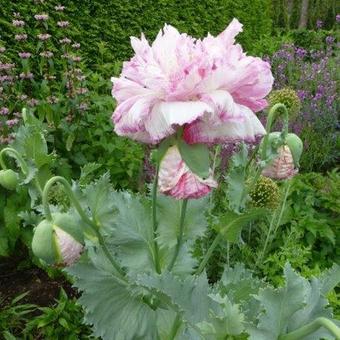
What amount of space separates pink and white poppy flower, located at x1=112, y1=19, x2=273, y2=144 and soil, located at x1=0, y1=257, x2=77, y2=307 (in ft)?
6.09

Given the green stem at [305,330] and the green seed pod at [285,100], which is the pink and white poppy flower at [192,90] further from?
the green seed pod at [285,100]

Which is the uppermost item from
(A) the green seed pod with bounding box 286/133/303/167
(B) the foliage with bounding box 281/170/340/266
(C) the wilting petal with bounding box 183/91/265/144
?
(C) the wilting petal with bounding box 183/91/265/144

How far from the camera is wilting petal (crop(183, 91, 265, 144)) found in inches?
30.7

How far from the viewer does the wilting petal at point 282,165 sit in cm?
102

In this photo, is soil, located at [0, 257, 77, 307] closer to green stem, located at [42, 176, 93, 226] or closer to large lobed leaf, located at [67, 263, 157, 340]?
large lobed leaf, located at [67, 263, 157, 340]

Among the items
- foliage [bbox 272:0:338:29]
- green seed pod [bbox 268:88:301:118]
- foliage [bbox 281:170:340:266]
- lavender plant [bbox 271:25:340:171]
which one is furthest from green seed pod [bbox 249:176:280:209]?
foliage [bbox 272:0:338:29]

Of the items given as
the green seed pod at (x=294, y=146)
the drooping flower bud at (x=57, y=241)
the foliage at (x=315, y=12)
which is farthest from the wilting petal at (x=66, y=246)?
the foliage at (x=315, y=12)

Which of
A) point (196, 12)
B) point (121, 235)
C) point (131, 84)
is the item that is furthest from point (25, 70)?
point (196, 12)

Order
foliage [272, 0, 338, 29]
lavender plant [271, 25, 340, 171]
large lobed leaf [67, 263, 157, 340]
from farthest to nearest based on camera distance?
foliage [272, 0, 338, 29] < lavender plant [271, 25, 340, 171] < large lobed leaf [67, 263, 157, 340]

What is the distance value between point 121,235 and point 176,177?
1.23 ft

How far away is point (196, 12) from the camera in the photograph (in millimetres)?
6945

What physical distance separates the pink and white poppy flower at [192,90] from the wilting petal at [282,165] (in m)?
0.17

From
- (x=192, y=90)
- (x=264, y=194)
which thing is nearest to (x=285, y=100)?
(x=264, y=194)

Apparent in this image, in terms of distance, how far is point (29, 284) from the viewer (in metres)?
2.63
